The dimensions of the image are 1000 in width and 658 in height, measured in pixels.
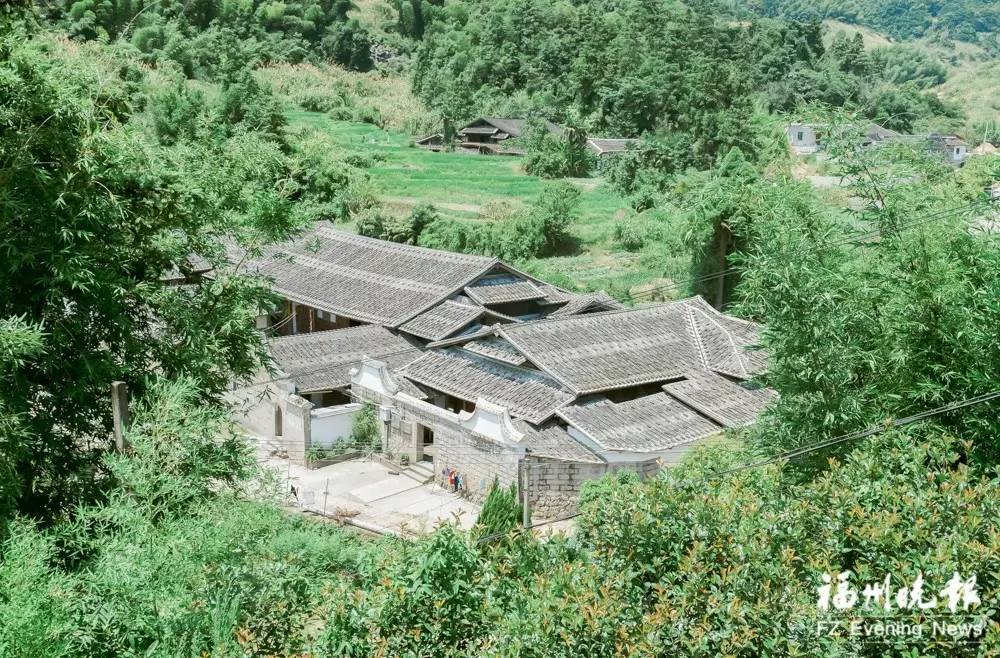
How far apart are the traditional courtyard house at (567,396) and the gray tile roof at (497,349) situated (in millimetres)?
22

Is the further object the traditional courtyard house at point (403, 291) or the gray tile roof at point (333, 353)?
the traditional courtyard house at point (403, 291)

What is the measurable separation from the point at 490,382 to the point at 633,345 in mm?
2361

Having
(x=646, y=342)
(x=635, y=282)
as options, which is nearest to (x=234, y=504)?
(x=646, y=342)

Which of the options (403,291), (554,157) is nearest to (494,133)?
(554,157)

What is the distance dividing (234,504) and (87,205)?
7.16 ft

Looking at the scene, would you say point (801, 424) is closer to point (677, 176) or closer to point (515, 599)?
point (515, 599)

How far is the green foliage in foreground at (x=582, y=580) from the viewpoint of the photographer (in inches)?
145

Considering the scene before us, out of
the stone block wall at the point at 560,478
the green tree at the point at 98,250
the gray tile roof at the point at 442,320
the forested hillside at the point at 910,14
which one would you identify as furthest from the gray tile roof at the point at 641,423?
the forested hillside at the point at 910,14

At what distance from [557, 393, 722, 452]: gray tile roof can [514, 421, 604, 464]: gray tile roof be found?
230 mm

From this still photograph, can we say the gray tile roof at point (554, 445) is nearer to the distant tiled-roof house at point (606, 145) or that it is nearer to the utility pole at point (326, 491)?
the utility pole at point (326, 491)

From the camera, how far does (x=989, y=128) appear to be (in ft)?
164

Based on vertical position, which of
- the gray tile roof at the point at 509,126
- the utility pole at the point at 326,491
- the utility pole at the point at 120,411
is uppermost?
the utility pole at the point at 120,411

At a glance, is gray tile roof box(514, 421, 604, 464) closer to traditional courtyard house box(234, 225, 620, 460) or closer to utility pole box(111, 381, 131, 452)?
traditional courtyard house box(234, 225, 620, 460)

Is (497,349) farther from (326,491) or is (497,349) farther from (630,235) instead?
(630,235)
